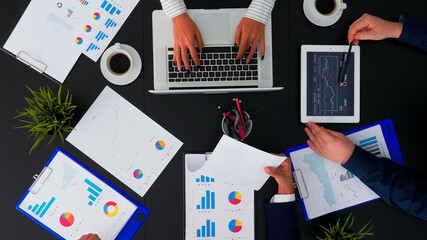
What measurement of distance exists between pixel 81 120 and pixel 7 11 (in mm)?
475

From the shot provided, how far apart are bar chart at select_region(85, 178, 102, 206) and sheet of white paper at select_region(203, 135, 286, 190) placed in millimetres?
403

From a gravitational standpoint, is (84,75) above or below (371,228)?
above

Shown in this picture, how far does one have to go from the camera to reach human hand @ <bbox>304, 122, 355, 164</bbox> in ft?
3.25

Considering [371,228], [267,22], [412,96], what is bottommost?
[371,228]

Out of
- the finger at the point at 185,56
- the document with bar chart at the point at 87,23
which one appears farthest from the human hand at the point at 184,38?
the document with bar chart at the point at 87,23

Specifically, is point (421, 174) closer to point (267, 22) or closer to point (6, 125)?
point (267, 22)

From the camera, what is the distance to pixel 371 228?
41.4 inches

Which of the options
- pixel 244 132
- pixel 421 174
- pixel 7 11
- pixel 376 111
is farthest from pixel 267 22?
pixel 7 11

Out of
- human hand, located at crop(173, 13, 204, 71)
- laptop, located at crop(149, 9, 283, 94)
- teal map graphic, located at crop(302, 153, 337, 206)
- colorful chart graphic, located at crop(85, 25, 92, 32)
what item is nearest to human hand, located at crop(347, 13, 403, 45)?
laptop, located at crop(149, 9, 283, 94)

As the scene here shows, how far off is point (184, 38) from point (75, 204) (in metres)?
0.71

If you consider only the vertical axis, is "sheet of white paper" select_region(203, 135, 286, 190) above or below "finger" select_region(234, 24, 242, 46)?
below

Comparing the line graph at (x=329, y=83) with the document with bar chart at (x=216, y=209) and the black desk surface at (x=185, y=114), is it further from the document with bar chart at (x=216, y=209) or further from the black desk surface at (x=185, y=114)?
the document with bar chart at (x=216, y=209)

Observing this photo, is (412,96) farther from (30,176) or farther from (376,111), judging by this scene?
(30,176)

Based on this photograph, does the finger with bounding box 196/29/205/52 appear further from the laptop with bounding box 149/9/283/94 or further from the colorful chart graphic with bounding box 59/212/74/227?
the colorful chart graphic with bounding box 59/212/74/227
